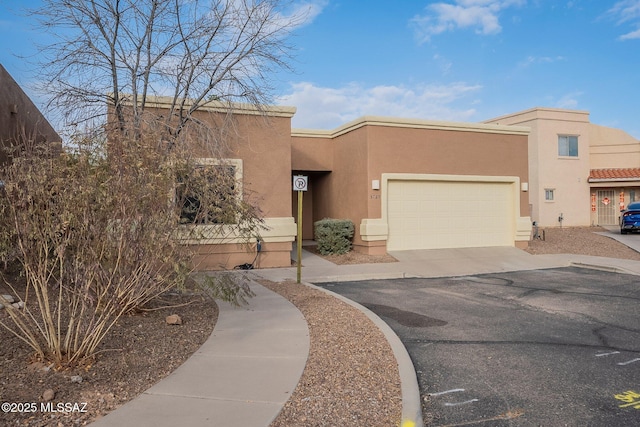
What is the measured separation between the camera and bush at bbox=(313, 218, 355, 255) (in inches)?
628

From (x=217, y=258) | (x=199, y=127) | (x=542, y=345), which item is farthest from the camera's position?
(x=217, y=258)

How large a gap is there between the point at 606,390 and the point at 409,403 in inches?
81.9

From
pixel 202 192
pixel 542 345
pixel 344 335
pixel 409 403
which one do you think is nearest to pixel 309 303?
pixel 344 335

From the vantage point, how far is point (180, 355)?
17.9 feet

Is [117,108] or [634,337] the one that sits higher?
[117,108]

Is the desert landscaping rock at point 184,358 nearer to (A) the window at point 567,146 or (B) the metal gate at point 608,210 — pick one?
(A) the window at point 567,146

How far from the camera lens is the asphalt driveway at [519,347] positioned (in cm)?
434

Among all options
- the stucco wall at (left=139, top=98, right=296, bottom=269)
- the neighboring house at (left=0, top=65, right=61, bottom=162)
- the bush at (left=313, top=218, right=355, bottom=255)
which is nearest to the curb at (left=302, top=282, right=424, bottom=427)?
the stucco wall at (left=139, top=98, right=296, bottom=269)

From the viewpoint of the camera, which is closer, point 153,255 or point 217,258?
point 153,255

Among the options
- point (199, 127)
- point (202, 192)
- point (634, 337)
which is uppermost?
point (199, 127)

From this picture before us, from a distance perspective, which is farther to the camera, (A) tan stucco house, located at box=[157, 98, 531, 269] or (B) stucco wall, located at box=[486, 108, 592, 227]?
(B) stucco wall, located at box=[486, 108, 592, 227]

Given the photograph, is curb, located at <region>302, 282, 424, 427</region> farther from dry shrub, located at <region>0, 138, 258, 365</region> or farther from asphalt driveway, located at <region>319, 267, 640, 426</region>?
dry shrub, located at <region>0, 138, 258, 365</region>

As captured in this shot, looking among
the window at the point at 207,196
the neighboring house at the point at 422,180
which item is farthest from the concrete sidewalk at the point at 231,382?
the neighboring house at the point at 422,180

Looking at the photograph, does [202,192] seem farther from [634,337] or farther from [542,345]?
[634,337]
